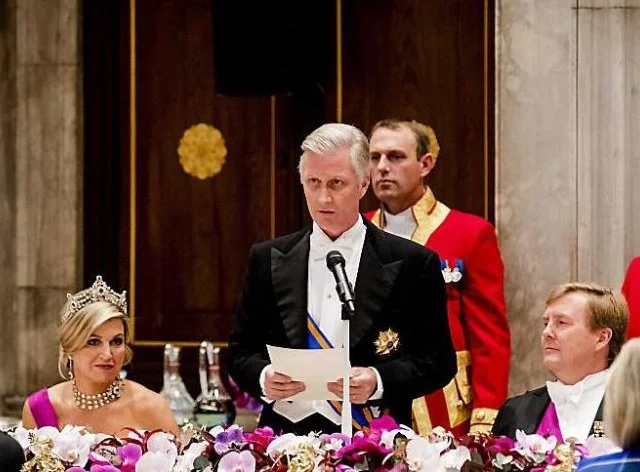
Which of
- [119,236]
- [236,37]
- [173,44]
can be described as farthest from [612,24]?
[119,236]

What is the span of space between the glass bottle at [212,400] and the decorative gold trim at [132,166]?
23.7 inches

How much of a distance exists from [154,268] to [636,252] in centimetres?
209

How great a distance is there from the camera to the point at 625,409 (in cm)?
260

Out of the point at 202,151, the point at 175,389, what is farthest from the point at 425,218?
the point at 202,151

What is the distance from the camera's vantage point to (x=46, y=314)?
6.23 metres

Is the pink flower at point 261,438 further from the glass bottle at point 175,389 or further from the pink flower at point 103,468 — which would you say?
the glass bottle at point 175,389

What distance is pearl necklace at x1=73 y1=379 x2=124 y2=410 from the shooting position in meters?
4.32

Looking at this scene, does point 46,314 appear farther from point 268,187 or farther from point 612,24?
point 612,24

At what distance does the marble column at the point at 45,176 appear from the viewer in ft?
20.4

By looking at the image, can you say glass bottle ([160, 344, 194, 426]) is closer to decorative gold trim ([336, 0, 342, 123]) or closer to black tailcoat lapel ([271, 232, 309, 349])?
decorative gold trim ([336, 0, 342, 123])

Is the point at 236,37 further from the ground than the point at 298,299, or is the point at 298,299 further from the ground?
the point at 236,37

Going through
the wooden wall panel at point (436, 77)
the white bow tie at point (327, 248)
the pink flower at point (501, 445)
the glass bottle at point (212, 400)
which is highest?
the wooden wall panel at point (436, 77)

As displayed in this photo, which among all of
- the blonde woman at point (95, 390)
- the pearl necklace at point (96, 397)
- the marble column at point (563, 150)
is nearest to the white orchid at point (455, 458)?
the blonde woman at point (95, 390)

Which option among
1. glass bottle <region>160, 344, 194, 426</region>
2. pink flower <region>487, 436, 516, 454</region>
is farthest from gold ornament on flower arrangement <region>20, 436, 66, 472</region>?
glass bottle <region>160, 344, 194, 426</region>
